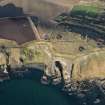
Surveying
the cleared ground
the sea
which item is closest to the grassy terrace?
the cleared ground

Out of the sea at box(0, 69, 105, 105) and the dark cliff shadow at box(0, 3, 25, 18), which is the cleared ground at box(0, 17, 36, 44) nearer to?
the dark cliff shadow at box(0, 3, 25, 18)

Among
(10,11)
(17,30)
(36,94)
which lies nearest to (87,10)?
(10,11)

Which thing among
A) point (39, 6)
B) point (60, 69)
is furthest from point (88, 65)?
point (39, 6)

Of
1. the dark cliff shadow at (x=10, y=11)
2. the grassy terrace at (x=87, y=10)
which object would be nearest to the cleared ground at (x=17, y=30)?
the dark cliff shadow at (x=10, y=11)

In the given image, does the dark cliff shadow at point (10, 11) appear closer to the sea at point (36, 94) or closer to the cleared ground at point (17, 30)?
the cleared ground at point (17, 30)

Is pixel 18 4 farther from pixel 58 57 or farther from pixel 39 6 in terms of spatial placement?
pixel 58 57
